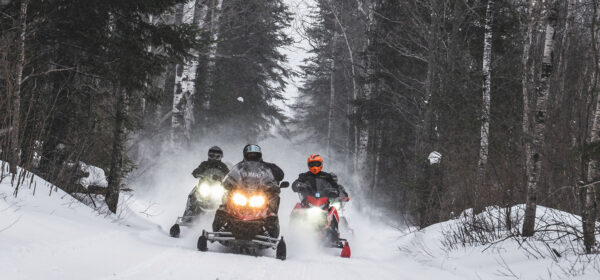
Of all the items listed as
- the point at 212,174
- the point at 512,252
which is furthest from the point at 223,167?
the point at 512,252

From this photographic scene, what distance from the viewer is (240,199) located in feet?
26.6

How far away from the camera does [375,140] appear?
28328 millimetres

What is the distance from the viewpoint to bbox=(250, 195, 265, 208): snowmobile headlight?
8109 mm

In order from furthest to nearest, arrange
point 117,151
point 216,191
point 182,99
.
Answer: point 182,99, point 216,191, point 117,151

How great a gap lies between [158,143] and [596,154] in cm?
2237

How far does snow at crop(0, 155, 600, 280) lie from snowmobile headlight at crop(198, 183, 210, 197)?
95 cm

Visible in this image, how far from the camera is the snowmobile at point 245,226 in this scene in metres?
7.88

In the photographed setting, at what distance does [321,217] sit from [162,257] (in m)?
3.59

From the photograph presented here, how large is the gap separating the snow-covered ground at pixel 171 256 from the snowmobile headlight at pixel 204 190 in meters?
0.51

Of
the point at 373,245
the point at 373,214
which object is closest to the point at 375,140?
the point at 373,214

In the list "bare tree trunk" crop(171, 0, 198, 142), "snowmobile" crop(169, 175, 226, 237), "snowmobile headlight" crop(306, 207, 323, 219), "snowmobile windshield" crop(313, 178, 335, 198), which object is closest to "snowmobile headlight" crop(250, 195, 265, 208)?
"snowmobile headlight" crop(306, 207, 323, 219)

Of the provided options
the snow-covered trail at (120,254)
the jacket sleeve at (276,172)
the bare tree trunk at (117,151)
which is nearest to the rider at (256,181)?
the jacket sleeve at (276,172)

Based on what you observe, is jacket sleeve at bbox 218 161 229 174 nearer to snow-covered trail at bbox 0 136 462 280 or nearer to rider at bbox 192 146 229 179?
rider at bbox 192 146 229 179

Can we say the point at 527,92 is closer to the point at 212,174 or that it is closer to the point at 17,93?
the point at 212,174
